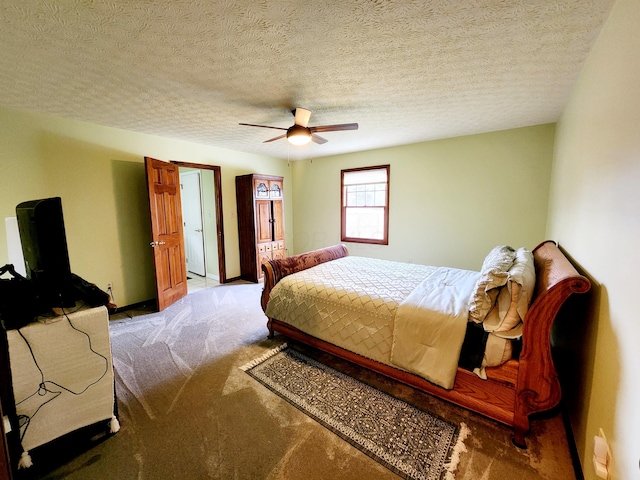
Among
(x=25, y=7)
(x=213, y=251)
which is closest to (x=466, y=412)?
(x=25, y=7)

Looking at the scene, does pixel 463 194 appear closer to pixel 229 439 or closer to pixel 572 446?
pixel 572 446

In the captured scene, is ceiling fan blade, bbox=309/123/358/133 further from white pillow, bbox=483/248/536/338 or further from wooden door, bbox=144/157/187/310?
wooden door, bbox=144/157/187/310

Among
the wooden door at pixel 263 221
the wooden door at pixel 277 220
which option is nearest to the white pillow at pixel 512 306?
the wooden door at pixel 263 221

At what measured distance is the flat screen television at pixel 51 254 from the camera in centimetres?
138

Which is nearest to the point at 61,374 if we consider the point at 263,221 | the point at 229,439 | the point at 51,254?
the point at 51,254

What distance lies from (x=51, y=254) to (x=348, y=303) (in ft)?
6.32

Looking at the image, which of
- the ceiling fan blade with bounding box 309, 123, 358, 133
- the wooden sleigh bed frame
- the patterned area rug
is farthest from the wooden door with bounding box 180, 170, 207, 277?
the wooden sleigh bed frame

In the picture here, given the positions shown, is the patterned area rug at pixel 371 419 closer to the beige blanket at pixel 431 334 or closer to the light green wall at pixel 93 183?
the beige blanket at pixel 431 334

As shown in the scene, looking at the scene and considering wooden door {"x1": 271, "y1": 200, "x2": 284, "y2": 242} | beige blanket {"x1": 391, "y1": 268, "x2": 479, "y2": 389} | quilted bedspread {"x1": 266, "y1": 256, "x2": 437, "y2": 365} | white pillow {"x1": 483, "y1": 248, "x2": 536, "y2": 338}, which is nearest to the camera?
white pillow {"x1": 483, "y1": 248, "x2": 536, "y2": 338}

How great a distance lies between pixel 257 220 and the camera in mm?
4699

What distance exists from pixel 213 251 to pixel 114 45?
378 cm

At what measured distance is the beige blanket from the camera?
1.67 meters

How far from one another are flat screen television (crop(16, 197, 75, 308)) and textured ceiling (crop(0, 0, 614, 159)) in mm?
1035

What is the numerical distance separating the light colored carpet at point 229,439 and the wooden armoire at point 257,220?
2510 millimetres
